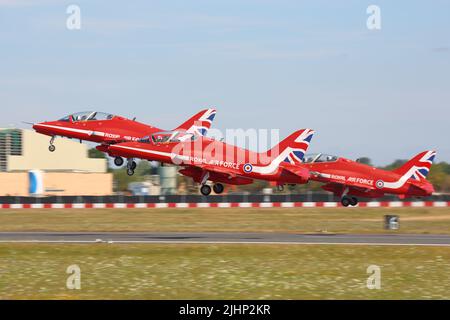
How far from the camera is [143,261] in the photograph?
43.2 m

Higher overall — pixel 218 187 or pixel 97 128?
pixel 97 128

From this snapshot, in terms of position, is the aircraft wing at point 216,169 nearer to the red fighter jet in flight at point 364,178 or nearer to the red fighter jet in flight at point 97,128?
the red fighter jet in flight at point 97,128

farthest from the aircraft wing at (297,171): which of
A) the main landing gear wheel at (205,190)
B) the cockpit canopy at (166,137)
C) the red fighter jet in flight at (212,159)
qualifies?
the main landing gear wheel at (205,190)

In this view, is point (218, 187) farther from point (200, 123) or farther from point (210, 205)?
point (210, 205)

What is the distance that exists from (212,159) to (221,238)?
6510mm

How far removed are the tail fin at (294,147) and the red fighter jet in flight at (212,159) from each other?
3.0 inches

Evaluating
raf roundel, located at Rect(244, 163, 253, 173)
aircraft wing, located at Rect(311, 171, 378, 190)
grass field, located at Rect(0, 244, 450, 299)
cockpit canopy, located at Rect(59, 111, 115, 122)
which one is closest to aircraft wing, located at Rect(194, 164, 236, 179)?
raf roundel, located at Rect(244, 163, 253, 173)

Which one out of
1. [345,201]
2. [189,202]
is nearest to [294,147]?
[345,201]

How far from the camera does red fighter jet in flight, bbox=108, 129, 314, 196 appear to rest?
191ft

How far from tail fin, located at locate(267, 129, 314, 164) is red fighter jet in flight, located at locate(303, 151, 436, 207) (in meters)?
9.63

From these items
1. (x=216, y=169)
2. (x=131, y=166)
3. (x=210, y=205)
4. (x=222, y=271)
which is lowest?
(x=222, y=271)

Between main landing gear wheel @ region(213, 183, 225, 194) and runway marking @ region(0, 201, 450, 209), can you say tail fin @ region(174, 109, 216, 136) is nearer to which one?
main landing gear wheel @ region(213, 183, 225, 194)

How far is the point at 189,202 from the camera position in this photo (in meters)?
92.2
